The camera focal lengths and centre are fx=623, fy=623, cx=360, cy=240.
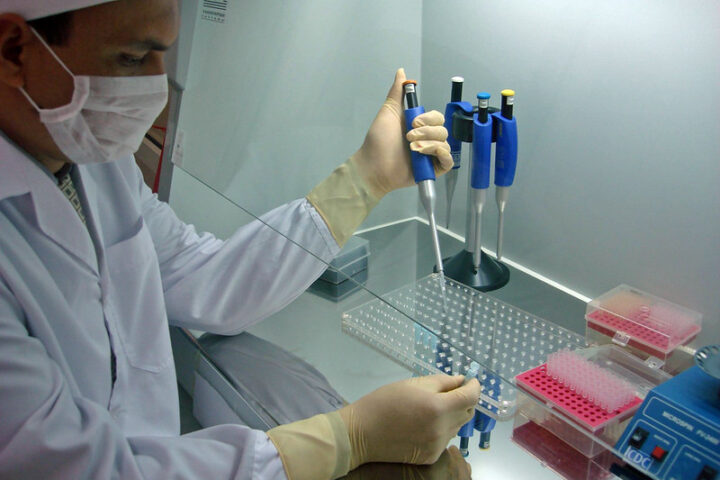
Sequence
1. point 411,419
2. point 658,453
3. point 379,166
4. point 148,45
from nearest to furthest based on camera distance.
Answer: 1. point 658,453
2. point 148,45
3. point 411,419
4. point 379,166

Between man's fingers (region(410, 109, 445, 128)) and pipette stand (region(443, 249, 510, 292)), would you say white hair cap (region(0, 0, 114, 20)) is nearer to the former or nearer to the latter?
man's fingers (region(410, 109, 445, 128))

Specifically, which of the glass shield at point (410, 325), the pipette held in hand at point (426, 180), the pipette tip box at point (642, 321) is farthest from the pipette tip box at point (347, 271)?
the pipette tip box at point (642, 321)

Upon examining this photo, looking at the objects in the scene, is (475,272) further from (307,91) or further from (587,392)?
(307,91)

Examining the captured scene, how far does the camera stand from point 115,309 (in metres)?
1.16

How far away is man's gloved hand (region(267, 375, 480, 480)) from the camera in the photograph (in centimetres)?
99

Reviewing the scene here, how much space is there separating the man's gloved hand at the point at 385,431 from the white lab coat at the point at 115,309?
4 cm

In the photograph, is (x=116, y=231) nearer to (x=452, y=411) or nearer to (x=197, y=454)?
(x=197, y=454)

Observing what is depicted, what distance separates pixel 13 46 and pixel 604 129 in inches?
38.4

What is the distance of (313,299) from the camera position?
1.31 metres

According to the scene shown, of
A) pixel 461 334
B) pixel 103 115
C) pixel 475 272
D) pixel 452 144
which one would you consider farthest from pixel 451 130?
pixel 103 115

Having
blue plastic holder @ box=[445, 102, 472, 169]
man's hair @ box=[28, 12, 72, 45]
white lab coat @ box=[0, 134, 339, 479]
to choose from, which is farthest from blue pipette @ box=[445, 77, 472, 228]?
man's hair @ box=[28, 12, 72, 45]

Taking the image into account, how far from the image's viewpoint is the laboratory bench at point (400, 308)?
3.28 feet

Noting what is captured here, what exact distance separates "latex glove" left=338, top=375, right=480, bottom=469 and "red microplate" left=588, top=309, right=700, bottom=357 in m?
0.24

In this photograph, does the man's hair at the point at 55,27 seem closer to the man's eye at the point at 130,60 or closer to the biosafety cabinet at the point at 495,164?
the man's eye at the point at 130,60
